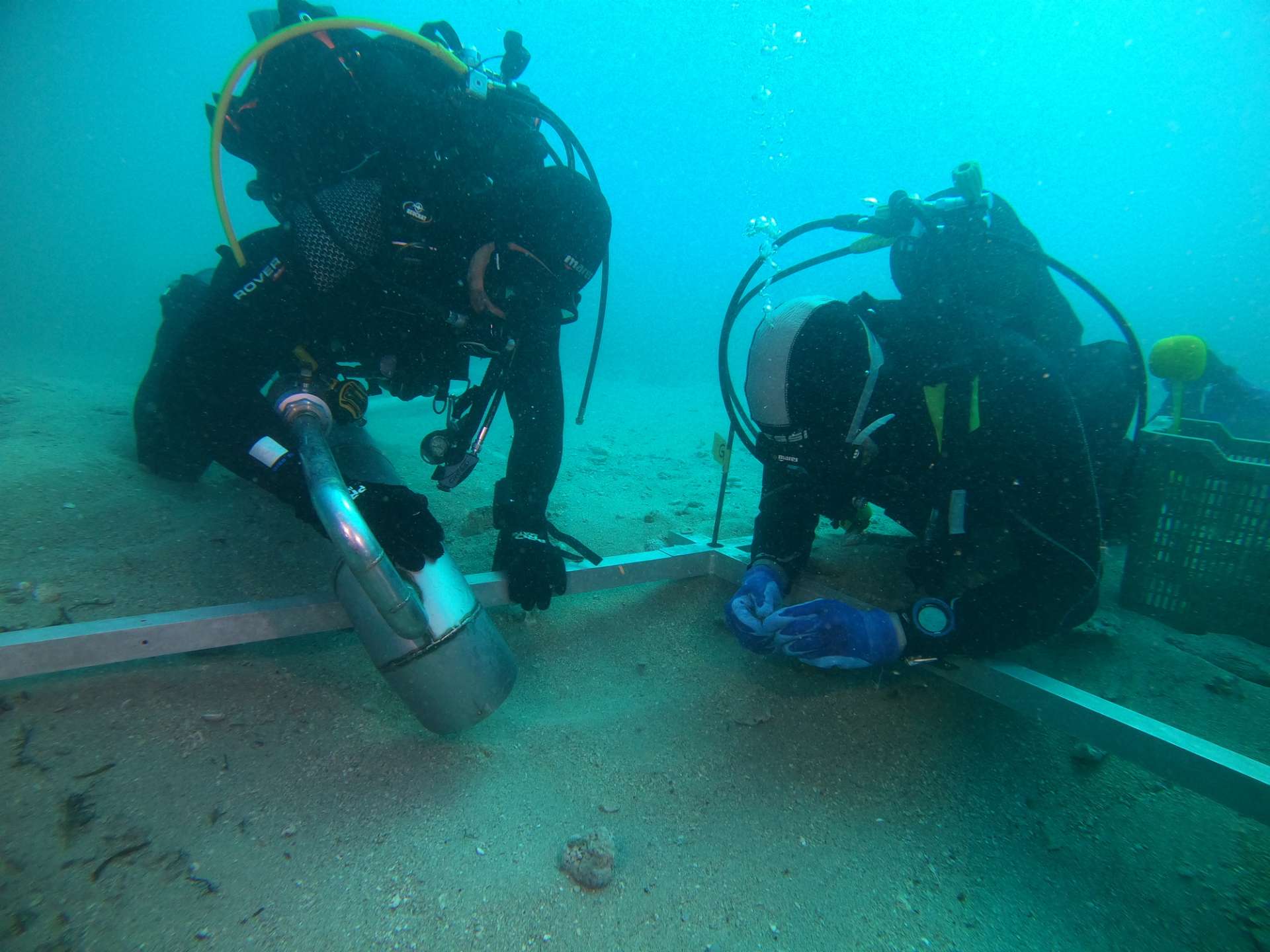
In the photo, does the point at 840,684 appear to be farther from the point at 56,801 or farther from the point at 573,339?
the point at 573,339

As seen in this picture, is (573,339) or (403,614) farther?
(573,339)

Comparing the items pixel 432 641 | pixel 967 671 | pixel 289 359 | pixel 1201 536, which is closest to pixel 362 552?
pixel 432 641

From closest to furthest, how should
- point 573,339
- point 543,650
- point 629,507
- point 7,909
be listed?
point 7,909, point 543,650, point 629,507, point 573,339

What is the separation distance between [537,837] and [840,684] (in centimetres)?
140

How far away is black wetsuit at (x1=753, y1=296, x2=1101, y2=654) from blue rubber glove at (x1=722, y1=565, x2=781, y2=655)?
0.46 meters

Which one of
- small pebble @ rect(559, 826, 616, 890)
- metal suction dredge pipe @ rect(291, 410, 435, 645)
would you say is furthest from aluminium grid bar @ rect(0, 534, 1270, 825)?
small pebble @ rect(559, 826, 616, 890)

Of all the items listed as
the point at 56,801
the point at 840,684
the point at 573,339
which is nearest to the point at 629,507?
the point at 840,684

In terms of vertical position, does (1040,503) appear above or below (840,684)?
above

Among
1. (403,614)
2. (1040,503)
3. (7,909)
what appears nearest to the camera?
(7,909)

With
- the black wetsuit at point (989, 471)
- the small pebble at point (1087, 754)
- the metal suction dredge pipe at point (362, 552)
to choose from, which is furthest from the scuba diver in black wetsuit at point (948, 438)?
the metal suction dredge pipe at point (362, 552)

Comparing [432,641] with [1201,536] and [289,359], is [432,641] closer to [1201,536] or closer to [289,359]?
[289,359]

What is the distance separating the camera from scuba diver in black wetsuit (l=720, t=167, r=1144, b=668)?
2.09m

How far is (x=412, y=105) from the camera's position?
2.54 meters

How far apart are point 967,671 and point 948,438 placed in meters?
0.95
